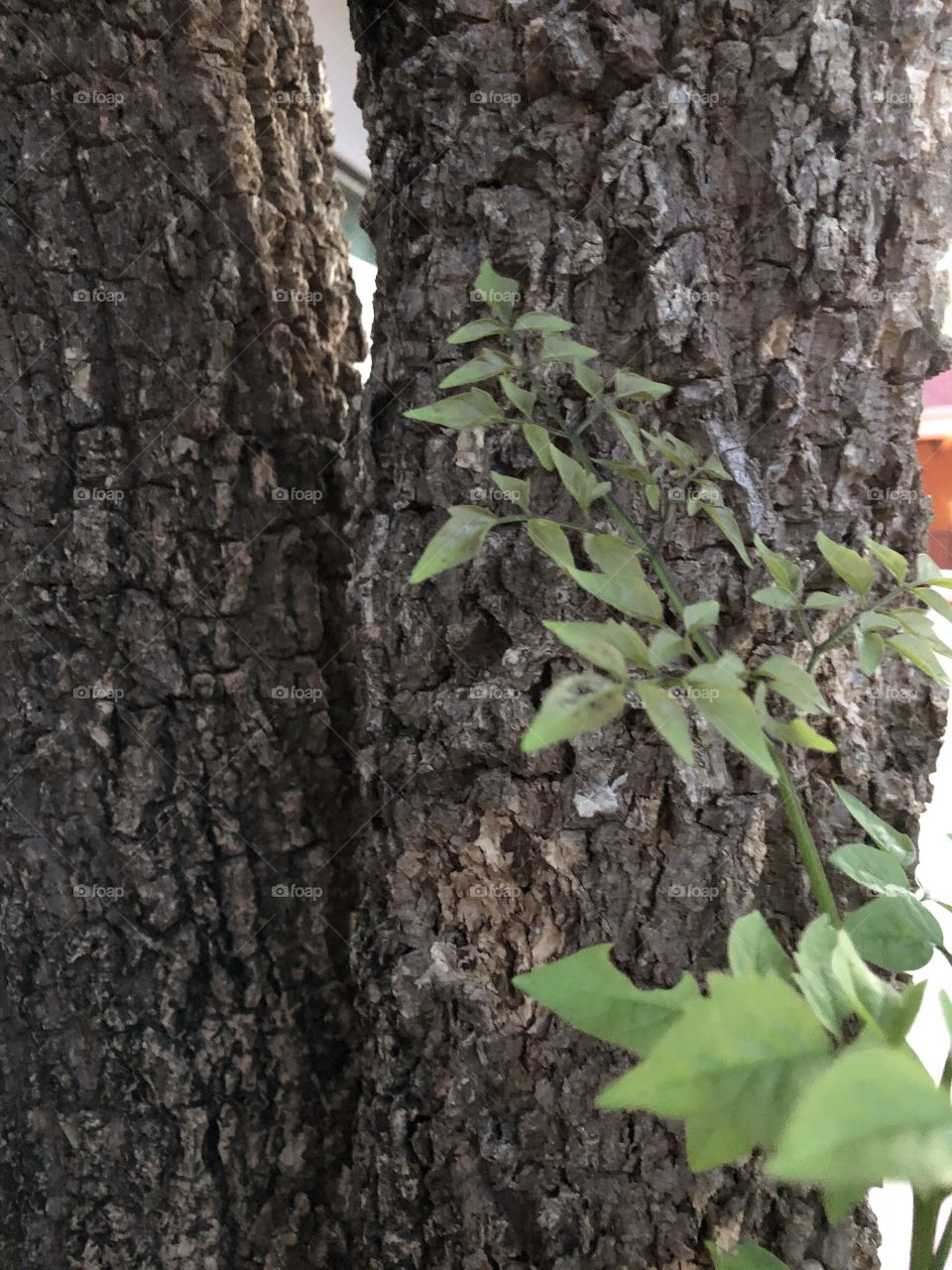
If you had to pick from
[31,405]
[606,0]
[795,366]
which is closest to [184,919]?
[31,405]

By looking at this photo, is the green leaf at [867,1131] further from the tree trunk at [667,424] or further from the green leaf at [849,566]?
the tree trunk at [667,424]

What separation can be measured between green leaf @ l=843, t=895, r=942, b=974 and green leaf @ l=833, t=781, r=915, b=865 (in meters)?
0.05

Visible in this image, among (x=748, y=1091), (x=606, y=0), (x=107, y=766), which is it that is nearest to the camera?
(x=748, y=1091)

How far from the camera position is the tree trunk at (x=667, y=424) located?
679 millimetres

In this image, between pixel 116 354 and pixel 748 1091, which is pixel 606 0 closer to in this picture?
pixel 116 354

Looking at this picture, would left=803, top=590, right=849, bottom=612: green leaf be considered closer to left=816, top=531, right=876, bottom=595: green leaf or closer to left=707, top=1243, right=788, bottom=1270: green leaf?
left=816, top=531, right=876, bottom=595: green leaf

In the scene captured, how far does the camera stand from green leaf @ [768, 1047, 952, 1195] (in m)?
0.20

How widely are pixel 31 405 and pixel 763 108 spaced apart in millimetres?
587

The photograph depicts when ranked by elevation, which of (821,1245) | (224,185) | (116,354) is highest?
(224,185)

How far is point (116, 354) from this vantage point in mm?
750

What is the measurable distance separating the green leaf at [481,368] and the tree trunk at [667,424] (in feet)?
0.66

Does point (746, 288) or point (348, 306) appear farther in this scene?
point (348, 306)

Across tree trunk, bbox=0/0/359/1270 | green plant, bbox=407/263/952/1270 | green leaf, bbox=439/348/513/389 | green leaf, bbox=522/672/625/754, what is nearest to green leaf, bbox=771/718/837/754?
green plant, bbox=407/263/952/1270

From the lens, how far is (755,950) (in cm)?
41
